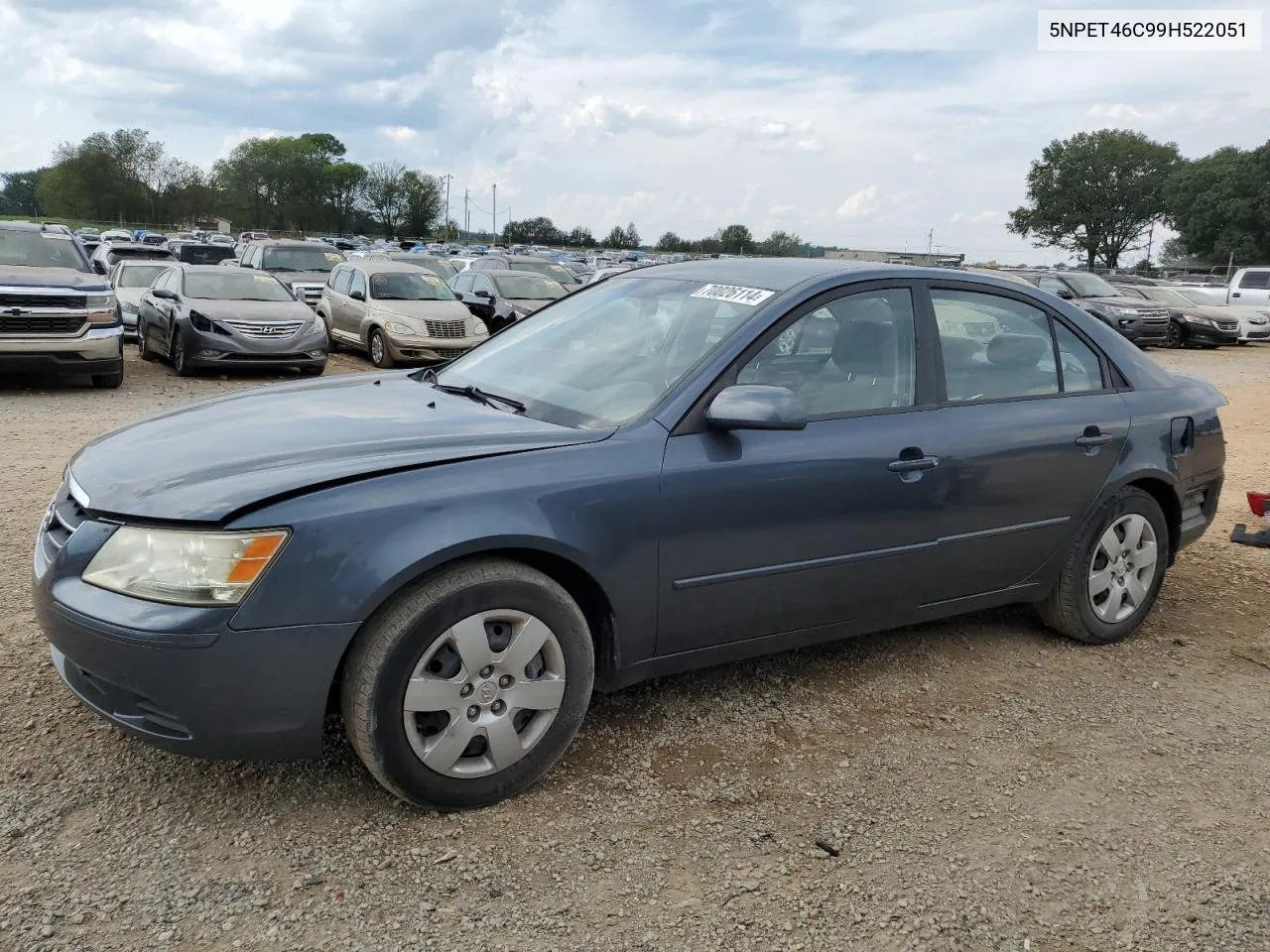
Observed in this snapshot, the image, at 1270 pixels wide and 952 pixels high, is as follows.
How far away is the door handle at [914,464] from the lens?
3506 mm

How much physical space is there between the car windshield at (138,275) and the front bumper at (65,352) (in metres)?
5.24

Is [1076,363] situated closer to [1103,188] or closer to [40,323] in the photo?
[40,323]

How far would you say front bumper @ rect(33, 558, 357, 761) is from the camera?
2504 millimetres

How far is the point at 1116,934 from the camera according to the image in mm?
2518

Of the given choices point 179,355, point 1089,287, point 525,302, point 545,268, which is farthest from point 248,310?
point 1089,287

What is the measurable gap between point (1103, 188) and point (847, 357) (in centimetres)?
7710

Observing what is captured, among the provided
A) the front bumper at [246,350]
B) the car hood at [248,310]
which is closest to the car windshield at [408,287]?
the car hood at [248,310]

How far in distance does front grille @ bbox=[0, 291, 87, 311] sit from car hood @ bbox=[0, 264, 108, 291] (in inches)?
3.9

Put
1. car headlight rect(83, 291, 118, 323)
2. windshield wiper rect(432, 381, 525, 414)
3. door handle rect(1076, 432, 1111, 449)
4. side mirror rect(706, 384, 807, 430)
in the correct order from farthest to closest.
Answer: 1. car headlight rect(83, 291, 118, 323)
2. door handle rect(1076, 432, 1111, 449)
3. windshield wiper rect(432, 381, 525, 414)
4. side mirror rect(706, 384, 807, 430)

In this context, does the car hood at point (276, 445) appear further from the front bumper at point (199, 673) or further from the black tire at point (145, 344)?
the black tire at point (145, 344)

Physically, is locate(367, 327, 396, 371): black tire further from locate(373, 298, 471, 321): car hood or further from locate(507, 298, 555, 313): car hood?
locate(507, 298, 555, 313): car hood

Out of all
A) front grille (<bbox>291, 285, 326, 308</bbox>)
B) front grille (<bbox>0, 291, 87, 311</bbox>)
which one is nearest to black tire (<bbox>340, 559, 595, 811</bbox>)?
front grille (<bbox>0, 291, 87, 311</bbox>)

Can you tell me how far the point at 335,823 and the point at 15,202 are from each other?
446ft

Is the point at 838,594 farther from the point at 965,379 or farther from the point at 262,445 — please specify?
the point at 262,445
